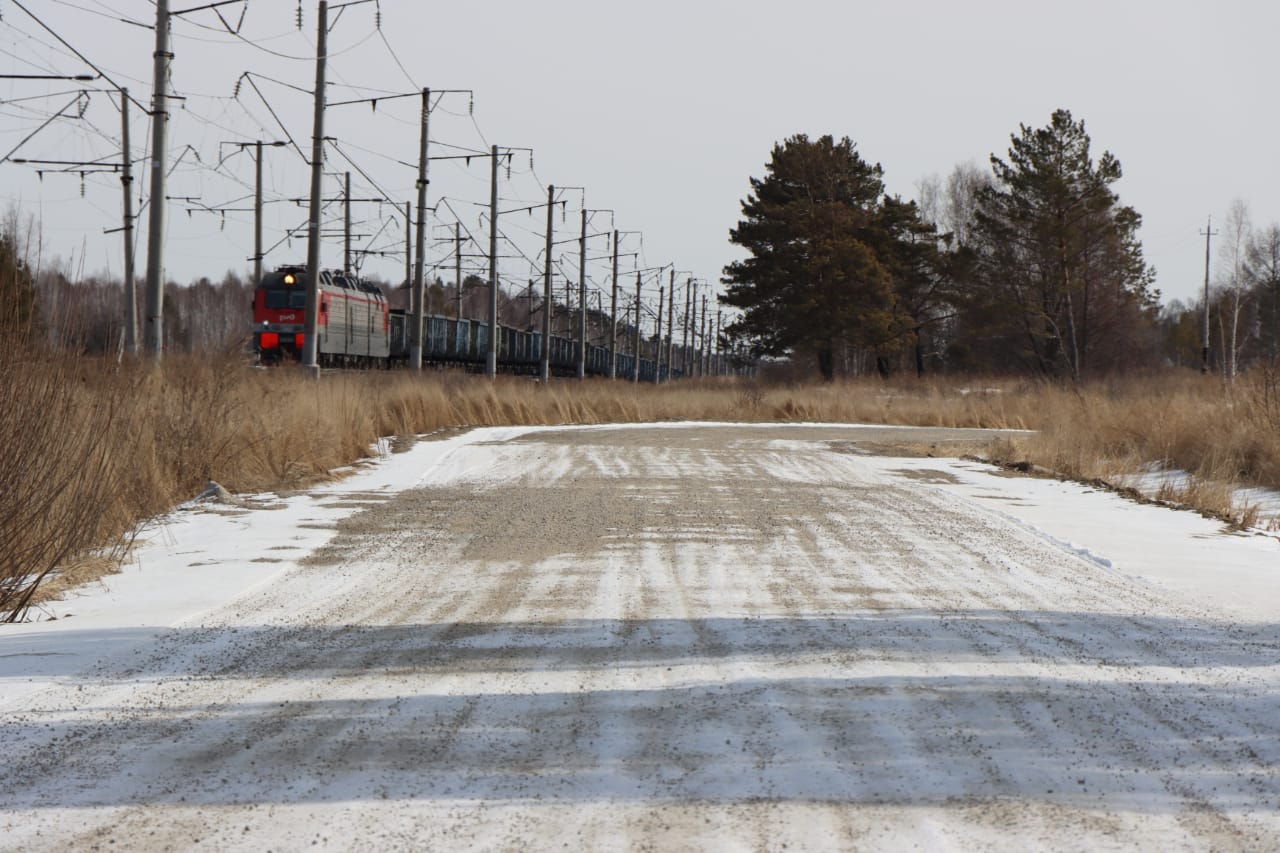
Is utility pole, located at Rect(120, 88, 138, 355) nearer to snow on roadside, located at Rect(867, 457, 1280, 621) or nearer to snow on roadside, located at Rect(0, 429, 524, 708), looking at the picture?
snow on roadside, located at Rect(0, 429, 524, 708)

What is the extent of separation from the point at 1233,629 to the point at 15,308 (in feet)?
20.9

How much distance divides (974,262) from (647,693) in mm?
50098

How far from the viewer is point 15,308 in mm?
6219

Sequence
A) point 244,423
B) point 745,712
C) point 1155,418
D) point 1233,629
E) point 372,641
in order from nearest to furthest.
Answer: point 745,712
point 372,641
point 1233,629
point 244,423
point 1155,418

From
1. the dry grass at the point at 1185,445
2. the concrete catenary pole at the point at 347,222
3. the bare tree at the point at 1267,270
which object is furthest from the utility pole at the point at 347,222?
the bare tree at the point at 1267,270

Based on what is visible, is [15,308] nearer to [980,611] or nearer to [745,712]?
[745,712]

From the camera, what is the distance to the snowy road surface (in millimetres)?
3314

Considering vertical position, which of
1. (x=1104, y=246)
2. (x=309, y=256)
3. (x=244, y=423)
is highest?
(x=1104, y=246)

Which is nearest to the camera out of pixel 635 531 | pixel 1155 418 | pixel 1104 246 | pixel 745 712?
pixel 745 712

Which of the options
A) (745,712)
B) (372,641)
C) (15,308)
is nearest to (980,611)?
(745,712)

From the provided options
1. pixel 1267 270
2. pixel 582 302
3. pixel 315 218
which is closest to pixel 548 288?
pixel 582 302

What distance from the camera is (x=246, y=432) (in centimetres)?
1216

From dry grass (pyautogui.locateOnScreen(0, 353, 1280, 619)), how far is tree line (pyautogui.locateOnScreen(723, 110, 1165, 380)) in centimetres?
2075

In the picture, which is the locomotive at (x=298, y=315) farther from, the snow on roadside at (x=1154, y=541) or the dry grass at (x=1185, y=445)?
the snow on roadside at (x=1154, y=541)
